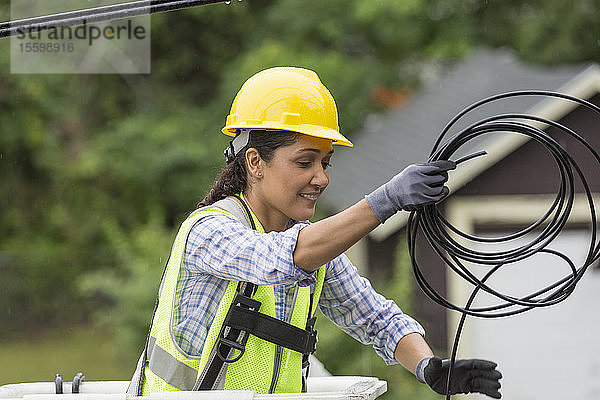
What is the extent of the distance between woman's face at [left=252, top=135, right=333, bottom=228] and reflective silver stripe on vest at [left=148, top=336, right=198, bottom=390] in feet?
1.93

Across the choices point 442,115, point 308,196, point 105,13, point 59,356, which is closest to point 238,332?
point 308,196

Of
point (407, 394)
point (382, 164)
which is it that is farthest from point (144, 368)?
point (382, 164)

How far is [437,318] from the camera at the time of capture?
9.90 m

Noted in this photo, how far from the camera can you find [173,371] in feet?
9.32

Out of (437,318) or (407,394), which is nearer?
(407,394)

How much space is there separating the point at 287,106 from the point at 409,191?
0.70 meters

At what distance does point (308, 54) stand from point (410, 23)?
6.34ft

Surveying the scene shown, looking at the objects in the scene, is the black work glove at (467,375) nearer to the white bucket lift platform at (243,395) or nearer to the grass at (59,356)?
the white bucket lift platform at (243,395)

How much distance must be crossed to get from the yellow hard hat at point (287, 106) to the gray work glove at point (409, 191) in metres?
0.48

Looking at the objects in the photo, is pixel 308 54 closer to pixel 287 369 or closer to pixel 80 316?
pixel 80 316

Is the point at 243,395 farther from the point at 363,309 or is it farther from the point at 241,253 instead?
the point at 363,309

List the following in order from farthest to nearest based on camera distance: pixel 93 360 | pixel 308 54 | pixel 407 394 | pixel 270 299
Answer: pixel 93 360
pixel 308 54
pixel 407 394
pixel 270 299

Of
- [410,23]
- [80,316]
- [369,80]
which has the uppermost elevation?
[410,23]

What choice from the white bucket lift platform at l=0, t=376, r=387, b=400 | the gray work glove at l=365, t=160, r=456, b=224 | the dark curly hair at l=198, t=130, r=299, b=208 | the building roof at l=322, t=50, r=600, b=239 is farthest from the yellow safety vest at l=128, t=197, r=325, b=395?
the building roof at l=322, t=50, r=600, b=239
